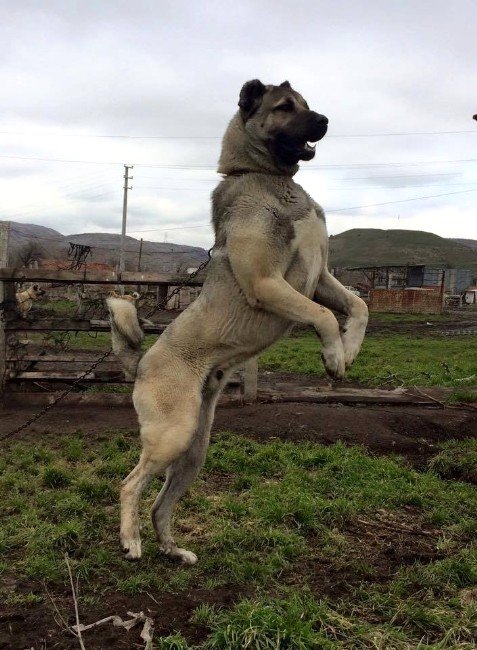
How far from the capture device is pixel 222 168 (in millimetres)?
3863

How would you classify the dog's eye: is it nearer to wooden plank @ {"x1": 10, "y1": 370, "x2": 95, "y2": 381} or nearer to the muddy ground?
the muddy ground

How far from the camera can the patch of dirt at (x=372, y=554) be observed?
3.73m

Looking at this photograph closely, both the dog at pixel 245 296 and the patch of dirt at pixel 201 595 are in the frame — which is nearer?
the patch of dirt at pixel 201 595

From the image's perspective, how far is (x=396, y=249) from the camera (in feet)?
362

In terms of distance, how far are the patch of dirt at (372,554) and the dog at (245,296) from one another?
2.94 feet

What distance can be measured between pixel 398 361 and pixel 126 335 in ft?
34.7

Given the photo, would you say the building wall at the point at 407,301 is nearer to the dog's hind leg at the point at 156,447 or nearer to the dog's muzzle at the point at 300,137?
the dog's muzzle at the point at 300,137

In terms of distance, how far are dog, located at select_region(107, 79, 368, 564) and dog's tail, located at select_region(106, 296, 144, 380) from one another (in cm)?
17

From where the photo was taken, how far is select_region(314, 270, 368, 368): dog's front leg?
372 centimetres

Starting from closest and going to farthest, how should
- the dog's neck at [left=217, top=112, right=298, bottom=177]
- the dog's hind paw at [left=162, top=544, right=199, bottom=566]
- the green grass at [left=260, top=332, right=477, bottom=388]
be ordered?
the dog's neck at [left=217, top=112, right=298, bottom=177] → the dog's hind paw at [left=162, top=544, right=199, bottom=566] → the green grass at [left=260, top=332, right=477, bottom=388]

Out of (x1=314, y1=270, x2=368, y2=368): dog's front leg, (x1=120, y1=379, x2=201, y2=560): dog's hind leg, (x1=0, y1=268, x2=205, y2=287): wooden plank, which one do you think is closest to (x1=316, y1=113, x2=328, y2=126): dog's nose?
(x1=314, y1=270, x2=368, y2=368): dog's front leg

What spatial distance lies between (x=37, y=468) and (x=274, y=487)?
96.1 inches

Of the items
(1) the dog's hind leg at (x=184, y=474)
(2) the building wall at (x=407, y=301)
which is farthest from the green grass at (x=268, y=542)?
(2) the building wall at (x=407, y=301)

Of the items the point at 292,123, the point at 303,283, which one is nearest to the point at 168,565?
the point at 303,283
